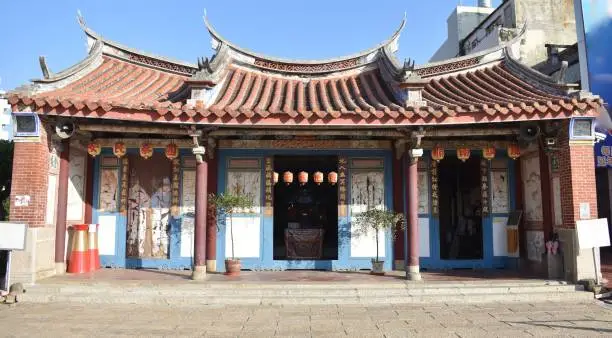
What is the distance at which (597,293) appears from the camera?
7359 millimetres

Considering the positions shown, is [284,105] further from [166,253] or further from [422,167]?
[166,253]

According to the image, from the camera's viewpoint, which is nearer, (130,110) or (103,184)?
(130,110)

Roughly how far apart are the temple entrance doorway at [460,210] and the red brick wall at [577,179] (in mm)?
2238

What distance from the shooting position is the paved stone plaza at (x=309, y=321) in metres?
5.50

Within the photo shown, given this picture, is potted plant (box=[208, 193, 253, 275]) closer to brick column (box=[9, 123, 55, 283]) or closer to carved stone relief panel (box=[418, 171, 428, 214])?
brick column (box=[9, 123, 55, 283])

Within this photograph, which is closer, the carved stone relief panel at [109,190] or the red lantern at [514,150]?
the red lantern at [514,150]

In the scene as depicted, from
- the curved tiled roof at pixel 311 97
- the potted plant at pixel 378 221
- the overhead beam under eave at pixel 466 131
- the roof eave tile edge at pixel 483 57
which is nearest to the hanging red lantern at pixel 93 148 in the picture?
the curved tiled roof at pixel 311 97

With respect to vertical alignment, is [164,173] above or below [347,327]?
above

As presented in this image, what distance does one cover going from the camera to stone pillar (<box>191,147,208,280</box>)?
7.96 m

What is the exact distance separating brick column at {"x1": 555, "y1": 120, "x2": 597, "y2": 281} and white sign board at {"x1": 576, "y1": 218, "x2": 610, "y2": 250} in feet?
0.65

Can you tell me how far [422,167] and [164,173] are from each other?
5.40 m

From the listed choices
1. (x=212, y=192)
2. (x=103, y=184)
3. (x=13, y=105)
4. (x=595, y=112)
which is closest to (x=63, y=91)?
(x=13, y=105)

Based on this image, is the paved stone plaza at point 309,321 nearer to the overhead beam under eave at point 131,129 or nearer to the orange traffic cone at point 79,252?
the orange traffic cone at point 79,252

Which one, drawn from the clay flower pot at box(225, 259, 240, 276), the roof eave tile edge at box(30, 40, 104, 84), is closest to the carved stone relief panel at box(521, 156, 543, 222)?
the clay flower pot at box(225, 259, 240, 276)
